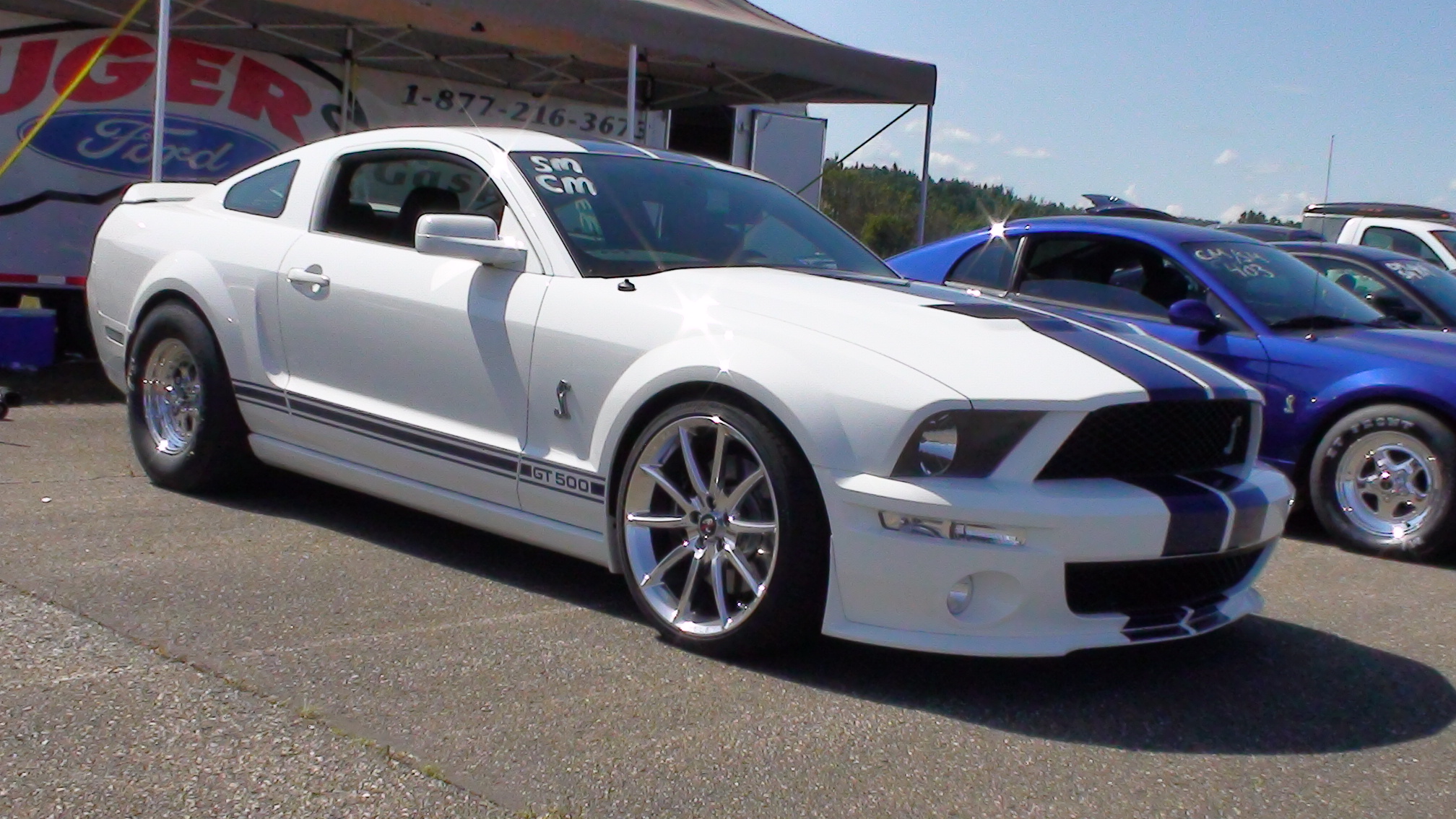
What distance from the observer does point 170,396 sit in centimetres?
557

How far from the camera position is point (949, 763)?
10.2ft

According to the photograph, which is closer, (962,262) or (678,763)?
(678,763)

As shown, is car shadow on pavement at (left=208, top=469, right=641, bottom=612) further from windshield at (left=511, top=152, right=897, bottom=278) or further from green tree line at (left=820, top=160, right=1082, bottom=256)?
green tree line at (left=820, top=160, right=1082, bottom=256)

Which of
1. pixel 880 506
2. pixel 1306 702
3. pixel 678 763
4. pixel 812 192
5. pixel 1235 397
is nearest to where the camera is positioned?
pixel 678 763

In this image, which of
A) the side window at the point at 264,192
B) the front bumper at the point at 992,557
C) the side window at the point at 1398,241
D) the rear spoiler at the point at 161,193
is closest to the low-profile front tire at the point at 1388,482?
the front bumper at the point at 992,557

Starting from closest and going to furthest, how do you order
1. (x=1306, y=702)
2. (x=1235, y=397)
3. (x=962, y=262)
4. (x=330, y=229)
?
(x=1306, y=702) → (x=1235, y=397) → (x=330, y=229) → (x=962, y=262)

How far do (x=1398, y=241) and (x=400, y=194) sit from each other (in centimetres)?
977

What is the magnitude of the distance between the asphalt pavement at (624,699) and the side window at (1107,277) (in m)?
2.05

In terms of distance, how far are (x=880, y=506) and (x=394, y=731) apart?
1.25m

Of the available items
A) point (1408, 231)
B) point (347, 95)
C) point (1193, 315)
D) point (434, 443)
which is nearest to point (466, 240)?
point (434, 443)

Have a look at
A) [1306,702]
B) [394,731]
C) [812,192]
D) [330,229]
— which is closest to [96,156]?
[330,229]

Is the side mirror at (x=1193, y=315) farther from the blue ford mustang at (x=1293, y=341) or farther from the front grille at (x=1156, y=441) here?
the front grille at (x=1156, y=441)

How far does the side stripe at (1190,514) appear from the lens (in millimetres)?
3561

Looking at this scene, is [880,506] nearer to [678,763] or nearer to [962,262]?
[678,763]
